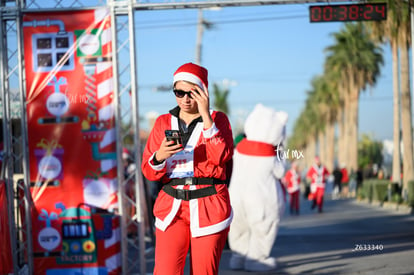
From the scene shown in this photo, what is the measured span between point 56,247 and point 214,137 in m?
4.70

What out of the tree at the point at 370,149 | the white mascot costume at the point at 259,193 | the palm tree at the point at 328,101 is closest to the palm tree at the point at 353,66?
the palm tree at the point at 328,101

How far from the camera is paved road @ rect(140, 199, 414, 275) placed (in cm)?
928

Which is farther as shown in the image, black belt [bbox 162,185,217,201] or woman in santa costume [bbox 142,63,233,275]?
black belt [bbox 162,185,217,201]

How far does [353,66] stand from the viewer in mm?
48844

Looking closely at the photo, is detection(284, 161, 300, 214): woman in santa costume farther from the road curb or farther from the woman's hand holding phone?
the woman's hand holding phone

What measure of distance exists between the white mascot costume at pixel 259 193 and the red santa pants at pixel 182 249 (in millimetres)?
5053

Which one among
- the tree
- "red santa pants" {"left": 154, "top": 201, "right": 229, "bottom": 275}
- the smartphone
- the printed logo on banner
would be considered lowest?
the tree

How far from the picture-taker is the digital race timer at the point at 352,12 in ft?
28.8

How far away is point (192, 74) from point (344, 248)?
8.07 meters

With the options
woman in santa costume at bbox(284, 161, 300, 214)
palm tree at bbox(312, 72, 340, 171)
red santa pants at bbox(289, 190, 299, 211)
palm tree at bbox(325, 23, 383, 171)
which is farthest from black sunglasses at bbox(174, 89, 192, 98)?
palm tree at bbox(312, 72, 340, 171)

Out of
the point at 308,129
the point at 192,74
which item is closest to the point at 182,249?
the point at 192,74

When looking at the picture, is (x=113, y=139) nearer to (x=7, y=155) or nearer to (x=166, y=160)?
(x=7, y=155)

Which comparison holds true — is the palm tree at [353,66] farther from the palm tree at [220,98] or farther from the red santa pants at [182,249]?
the red santa pants at [182,249]

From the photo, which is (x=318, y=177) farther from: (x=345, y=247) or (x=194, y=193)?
(x=194, y=193)
